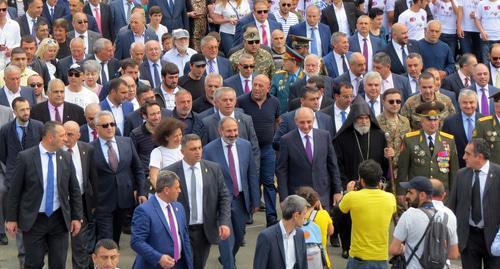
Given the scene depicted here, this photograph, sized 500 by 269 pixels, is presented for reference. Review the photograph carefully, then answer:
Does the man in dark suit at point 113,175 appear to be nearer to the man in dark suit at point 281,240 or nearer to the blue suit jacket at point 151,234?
the blue suit jacket at point 151,234

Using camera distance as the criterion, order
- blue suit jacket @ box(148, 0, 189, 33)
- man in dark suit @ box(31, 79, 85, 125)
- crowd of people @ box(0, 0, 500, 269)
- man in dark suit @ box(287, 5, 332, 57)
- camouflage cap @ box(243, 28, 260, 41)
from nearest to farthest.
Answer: crowd of people @ box(0, 0, 500, 269) → man in dark suit @ box(31, 79, 85, 125) → camouflage cap @ box(243, 28, 260, 41) → man in dark suit @ box(287, 5, 332, 57) → blue suit jacket @ box(148, 0, 189, 33)

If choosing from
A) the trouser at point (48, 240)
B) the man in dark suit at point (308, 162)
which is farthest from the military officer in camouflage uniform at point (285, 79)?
the trouser at point (48, 240)

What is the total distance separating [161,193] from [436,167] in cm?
415

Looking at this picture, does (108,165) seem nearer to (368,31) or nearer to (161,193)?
(161,193)

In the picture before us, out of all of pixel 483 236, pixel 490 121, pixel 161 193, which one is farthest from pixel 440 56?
pixel 161 193

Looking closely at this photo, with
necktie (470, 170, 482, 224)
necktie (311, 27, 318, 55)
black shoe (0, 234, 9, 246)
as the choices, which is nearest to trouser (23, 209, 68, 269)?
black shoe (0, 234, 9, 246)

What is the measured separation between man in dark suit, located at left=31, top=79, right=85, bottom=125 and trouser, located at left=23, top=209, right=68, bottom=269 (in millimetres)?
2685

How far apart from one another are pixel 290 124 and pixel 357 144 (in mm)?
917

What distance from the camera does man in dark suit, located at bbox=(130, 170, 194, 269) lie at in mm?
12953

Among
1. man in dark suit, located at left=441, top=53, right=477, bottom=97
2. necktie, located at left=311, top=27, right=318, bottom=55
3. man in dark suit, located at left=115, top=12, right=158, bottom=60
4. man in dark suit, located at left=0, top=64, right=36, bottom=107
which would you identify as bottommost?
man in dark suit, located at left=441, top=53, right=477, bottom=97

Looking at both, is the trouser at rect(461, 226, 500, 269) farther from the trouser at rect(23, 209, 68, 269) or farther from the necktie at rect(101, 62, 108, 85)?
the necktie at rect(101, 62, 108, 85)

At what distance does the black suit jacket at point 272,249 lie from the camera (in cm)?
1235

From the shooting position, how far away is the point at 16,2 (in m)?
24.2

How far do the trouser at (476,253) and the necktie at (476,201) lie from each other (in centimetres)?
12
